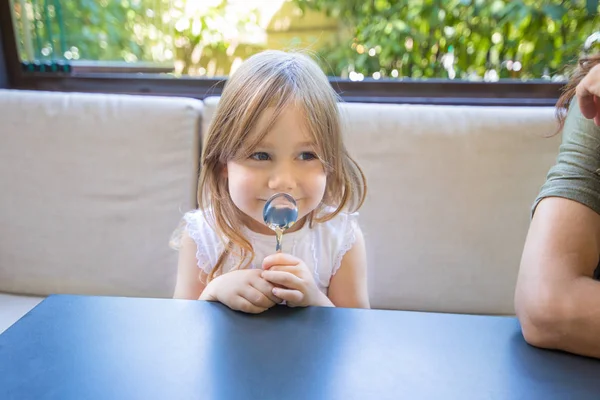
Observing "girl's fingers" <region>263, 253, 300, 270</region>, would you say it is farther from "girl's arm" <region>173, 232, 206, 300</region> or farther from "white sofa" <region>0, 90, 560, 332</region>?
"white sofa" <region>0, 90, 560, 332</region>

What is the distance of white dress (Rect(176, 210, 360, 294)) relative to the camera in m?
1.16

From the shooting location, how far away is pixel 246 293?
81cm

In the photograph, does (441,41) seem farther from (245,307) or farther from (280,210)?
(245,307)

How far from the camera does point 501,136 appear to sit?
1559 mm

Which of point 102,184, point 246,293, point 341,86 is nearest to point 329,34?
point 341,86

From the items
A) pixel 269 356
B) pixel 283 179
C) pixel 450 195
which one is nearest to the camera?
pixel 269 356

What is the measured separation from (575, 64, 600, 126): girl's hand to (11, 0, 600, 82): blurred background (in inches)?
51.5

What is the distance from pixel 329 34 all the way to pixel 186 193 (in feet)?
3.17

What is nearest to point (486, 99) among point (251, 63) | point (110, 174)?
point (251, 63)

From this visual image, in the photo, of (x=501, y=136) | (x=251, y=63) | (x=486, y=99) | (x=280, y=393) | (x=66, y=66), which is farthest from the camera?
(x=66, y=66)

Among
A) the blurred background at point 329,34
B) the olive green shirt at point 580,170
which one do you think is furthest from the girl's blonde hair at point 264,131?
the blurred background at point 329,34

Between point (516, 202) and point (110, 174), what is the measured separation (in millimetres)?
1208

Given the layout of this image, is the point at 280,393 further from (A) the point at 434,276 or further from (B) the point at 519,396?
(A) the point at 434,276

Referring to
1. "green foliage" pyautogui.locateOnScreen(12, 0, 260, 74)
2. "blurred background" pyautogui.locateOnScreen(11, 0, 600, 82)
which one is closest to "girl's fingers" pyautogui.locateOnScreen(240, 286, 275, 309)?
"blurred background" pyautogui.locateOnScreen(11, 0, 600, 82)
